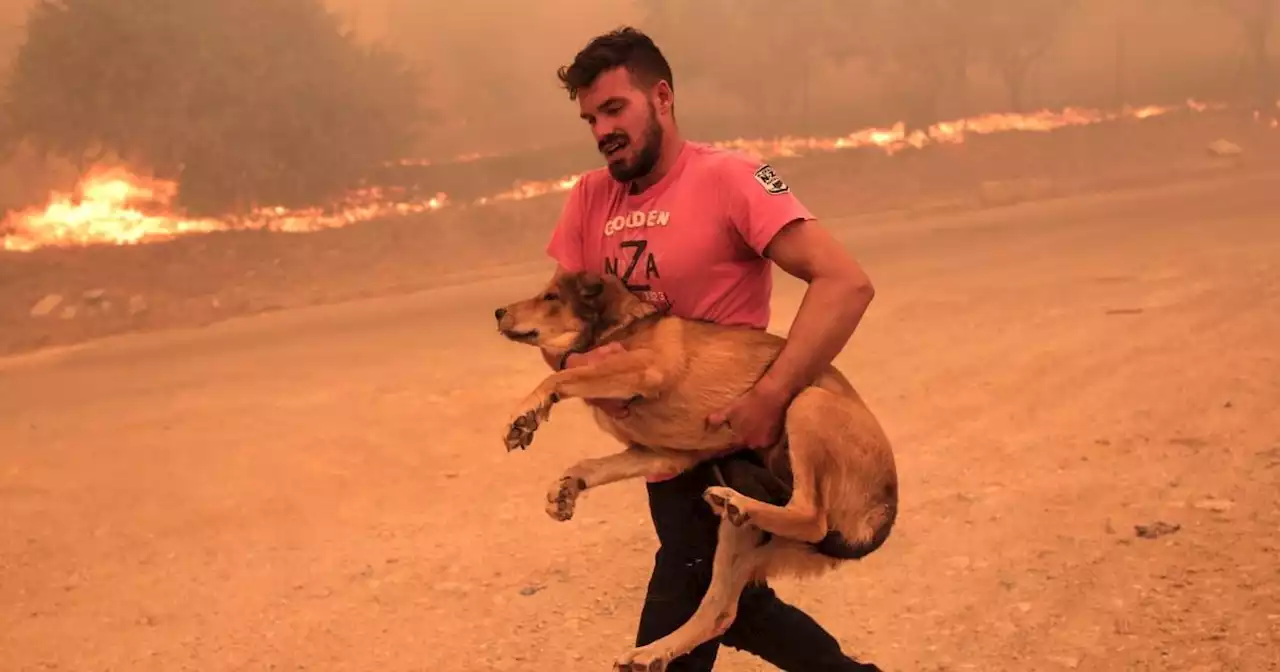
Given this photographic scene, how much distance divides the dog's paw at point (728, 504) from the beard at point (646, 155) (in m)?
0.71

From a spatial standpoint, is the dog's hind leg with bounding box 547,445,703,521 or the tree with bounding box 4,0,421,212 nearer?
the dog's hind leg with bounding box 547,445,703,521

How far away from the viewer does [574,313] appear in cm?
250

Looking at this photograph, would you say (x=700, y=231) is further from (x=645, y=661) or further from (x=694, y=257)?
(x=645, y=661)

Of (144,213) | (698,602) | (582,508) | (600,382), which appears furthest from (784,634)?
(144,213)

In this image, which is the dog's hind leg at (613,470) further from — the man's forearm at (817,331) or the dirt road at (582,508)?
the dirt road at (582,508)

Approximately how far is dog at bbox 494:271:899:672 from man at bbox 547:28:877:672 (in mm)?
53

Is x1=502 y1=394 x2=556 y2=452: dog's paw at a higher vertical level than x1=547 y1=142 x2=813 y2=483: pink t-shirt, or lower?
lower

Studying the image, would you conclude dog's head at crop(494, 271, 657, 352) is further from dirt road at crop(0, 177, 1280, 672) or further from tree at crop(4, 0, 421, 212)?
tree at crop(4, 0, 421, 212)

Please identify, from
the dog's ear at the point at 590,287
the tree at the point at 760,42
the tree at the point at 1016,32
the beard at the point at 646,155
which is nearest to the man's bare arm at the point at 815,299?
the beard at the point at 646,155

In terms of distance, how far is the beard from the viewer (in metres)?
2.21

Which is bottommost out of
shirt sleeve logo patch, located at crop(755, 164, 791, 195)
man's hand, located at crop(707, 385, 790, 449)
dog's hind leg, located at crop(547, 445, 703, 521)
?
dog's hind leg, located at crop(547, 445, 703, 521)

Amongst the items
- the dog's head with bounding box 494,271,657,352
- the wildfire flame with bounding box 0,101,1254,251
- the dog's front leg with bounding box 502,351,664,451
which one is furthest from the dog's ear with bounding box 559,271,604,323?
the wildfire flame with bounding box 0,101,1254,251

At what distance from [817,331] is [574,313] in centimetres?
67

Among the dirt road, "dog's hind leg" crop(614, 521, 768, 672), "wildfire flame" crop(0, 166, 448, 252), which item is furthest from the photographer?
"wildfire flame" crop(0, 166, 448, 252)
